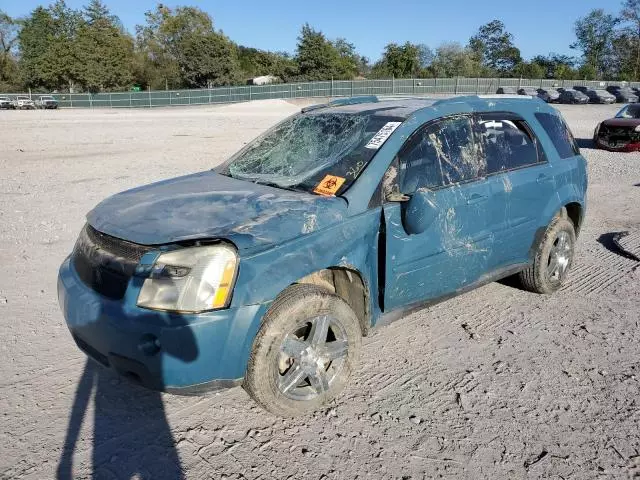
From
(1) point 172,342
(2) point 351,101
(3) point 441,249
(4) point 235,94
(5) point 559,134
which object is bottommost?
(1) point 172,342

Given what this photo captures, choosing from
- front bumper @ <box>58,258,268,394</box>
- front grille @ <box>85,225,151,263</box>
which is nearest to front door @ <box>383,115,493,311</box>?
front bumper @ <box>58,258,268,394</box>

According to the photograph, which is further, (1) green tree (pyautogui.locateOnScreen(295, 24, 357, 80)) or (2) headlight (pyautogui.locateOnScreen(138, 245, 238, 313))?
(1) green tree (pyautogui.locateOnScreen(295, 24, 357, 80))

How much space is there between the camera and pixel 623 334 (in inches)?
161

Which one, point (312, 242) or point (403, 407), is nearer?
point (312, 242)

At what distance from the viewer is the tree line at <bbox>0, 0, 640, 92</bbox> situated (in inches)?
2677

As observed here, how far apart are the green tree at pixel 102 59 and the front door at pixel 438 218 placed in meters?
71.5

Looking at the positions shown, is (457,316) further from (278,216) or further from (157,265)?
(157,265)

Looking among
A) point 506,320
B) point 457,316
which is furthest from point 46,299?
point 506,320

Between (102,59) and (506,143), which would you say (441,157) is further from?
(102,59)

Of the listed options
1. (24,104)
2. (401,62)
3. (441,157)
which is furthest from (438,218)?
(401,62)

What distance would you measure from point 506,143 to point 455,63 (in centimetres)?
9971

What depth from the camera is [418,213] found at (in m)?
3.31

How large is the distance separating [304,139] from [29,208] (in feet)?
18.9

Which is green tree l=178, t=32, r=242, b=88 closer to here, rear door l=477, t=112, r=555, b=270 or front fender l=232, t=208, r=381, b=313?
rear door l=477, t=112, r=555, b=270
